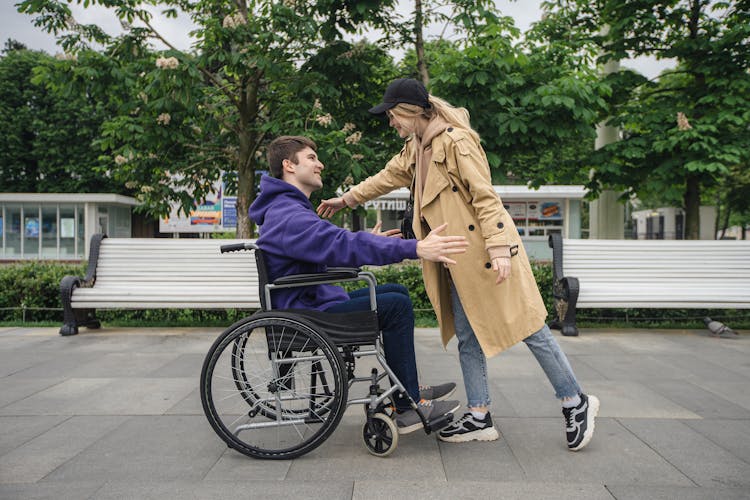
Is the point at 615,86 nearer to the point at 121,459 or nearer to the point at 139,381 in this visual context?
the point at 139,381

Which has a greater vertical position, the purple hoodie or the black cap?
the black cap

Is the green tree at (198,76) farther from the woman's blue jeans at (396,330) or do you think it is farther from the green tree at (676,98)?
the woman's blue jeans at (396,330)

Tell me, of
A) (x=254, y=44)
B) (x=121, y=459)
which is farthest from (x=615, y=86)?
(x=121, y=459)

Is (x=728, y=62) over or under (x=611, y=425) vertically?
over

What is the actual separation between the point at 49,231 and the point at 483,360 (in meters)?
32.4

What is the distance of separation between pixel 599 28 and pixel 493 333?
340 inches

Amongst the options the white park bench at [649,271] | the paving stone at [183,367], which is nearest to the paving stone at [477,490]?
the paving stone at [183,367]

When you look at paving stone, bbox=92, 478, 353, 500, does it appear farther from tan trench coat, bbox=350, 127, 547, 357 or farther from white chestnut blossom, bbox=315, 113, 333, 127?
white chestnut blossom, bbox=315, 113, 333, 127

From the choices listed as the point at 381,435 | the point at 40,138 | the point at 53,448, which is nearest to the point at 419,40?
the point at 381,435

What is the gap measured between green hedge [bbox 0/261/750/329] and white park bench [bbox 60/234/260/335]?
661 mm

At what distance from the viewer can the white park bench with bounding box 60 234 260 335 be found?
6395mm

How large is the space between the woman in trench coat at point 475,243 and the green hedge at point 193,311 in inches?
160

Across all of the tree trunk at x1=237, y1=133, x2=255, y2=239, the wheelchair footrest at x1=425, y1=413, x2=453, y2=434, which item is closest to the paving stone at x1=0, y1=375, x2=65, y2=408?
the wheelchair footrest at x1=425, y1=413, x2=453, y2=434

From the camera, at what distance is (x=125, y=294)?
254 inches
